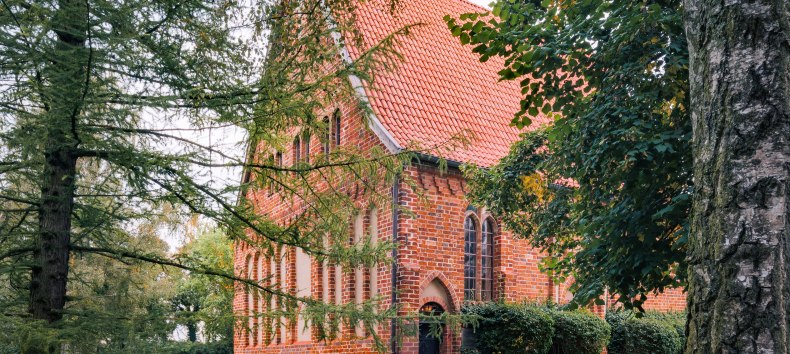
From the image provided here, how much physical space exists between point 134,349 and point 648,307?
1738 centimetres

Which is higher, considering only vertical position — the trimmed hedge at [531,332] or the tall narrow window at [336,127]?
the tall narrow window at [336,127]

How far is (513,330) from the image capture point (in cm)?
1630

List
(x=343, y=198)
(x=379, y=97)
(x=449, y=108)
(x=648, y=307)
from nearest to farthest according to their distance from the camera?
1. (x=343, y=198)
2. (x=379, y=97)
3. (x=449, y=108)
4. (x=648, y=307)

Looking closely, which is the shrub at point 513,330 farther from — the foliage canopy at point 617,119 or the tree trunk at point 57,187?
the tree trunk at point 57,187

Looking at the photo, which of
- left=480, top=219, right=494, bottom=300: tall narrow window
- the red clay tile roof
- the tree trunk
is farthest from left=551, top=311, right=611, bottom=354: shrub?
the tree trunk

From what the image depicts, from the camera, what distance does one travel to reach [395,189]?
16.3 meters

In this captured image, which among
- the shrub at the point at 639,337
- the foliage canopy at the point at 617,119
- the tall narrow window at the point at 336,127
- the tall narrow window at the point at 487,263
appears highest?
the tall narrow window at the point at 336,127

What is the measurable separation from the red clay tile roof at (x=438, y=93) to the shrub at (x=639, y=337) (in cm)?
513

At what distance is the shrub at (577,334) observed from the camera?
56.7 ft

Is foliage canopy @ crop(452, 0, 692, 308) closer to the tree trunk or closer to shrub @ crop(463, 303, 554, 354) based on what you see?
the tree trunk

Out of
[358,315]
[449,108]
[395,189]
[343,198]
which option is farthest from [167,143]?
[449,108]

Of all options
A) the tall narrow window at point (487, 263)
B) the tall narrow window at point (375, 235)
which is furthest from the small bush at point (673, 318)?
the tall narrow window at point (375, 235)

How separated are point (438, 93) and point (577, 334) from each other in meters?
6.22

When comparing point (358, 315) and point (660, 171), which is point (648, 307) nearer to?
point (660, 171)
